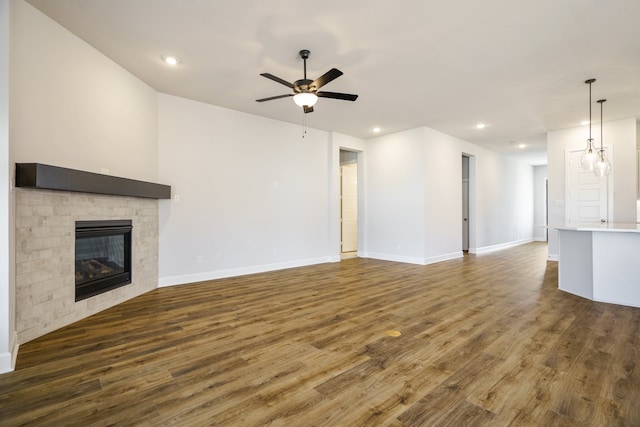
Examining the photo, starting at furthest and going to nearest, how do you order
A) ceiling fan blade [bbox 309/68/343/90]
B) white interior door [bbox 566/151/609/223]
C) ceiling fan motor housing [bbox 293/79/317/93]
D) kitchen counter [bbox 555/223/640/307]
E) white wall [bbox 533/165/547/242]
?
white wall [bbox 533/165/547/242]
white interior door [bbox 566/151/609/223]
kitchen counter [bbox 555/223/640/307]
ceiling fan motor housing [bbox 293/79/317/93]
ceiling fan blade [bbox 309/68/343/90]

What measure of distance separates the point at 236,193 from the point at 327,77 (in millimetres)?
3024

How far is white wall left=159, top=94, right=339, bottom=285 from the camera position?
4.74 metres

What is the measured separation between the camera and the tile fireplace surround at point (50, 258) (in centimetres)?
261

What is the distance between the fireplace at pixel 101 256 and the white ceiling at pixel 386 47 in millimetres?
2099

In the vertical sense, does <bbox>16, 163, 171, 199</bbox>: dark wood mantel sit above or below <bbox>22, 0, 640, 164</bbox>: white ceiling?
below

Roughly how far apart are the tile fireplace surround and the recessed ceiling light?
1.82 m

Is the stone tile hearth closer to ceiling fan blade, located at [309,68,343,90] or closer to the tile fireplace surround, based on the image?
the tile fireplace surround

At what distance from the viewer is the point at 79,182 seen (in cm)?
300

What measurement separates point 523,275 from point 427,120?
11.4ft

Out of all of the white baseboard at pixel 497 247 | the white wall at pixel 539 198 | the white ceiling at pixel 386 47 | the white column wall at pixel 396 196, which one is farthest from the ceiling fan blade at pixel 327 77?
the white wall at pixel 539 198

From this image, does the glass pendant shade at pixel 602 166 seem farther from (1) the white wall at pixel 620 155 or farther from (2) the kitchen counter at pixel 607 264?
(2) the kitchen counter at pixel 607 264

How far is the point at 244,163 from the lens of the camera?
18.1 ft

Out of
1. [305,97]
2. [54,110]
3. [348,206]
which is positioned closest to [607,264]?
[305,97]

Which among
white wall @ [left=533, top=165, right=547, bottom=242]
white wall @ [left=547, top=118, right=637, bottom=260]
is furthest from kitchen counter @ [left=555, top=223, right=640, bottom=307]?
white wall @ [left=533, top=165, right=547, bottom=242]
